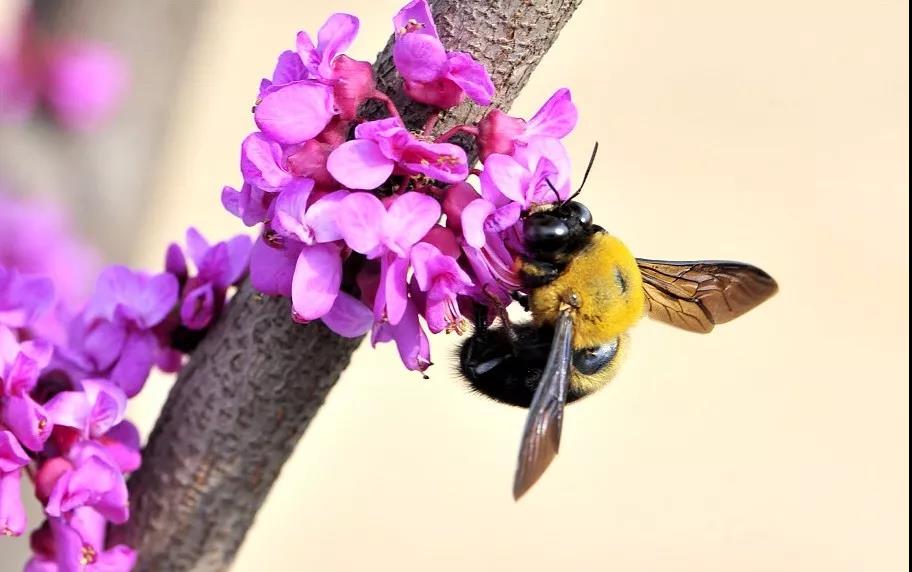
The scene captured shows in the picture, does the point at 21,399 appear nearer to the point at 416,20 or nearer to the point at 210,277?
the point at 210,277

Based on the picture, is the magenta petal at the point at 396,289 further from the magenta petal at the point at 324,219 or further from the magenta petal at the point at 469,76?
the magenta petal at the point at 469,76

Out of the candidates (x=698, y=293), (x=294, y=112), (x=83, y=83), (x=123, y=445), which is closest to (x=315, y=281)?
(x=294, y=112)

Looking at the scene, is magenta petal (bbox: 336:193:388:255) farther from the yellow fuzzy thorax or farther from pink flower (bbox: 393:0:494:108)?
the yellow fuzzy thorax

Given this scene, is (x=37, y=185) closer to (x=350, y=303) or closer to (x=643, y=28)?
(x=350, y=303)

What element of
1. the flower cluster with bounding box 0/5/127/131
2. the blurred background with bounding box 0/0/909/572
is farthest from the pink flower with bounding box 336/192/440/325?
the blurred background with bounding box 0/0/909/572

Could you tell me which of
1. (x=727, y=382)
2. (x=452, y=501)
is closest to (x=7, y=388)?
(x=452, y=501)

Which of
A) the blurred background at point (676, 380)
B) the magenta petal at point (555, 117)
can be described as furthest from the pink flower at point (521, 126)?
the blurred background at point (676, 380)
